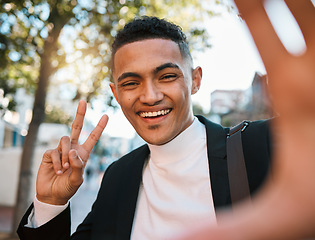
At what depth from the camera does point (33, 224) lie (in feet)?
6.62

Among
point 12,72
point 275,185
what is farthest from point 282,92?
point 12,72

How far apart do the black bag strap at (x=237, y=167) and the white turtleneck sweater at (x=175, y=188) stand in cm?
31

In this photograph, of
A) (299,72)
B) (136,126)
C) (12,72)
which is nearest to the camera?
(299,72)

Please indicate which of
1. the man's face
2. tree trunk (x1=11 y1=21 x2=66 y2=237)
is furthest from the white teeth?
tree trunk (x1=11 y1=21 x2=66 y2=237)

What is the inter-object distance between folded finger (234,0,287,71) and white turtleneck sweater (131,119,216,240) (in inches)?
55.9

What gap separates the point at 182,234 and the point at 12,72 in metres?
10.4

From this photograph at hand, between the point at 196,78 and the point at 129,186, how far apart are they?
100 cm

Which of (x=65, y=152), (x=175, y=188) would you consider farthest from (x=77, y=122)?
→ (x=175, y=188)

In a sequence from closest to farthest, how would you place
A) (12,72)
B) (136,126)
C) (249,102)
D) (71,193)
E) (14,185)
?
1. (71,193)
2. (136,126)
3. (12,72)
4. (14,185)
5. (249,102)

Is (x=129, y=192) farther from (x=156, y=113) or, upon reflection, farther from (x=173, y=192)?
(x=156, y=113)

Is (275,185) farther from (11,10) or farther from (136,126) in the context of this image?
(11,10)

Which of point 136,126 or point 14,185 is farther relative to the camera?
point 14,185

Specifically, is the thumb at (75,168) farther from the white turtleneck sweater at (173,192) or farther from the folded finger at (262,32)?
the folded finger at (262,32)

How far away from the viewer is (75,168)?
1913 millimetres
